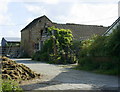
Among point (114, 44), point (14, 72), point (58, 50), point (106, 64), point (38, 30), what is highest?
point (38, 30)

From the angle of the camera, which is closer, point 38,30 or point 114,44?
point 114,44

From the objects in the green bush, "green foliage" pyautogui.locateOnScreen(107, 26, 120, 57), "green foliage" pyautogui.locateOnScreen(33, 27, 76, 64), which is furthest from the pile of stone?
"green foliage" pyautogui.locateOnScreen(33, 27, 76, 64)

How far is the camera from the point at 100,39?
10.9 metres

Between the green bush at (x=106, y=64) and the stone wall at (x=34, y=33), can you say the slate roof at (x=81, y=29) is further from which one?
the green bush at (x=106, y=64)

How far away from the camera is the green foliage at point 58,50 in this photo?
17.9 meters

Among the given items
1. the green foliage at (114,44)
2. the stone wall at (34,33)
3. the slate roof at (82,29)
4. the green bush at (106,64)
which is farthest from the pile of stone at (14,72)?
the stone wall at (34,33)

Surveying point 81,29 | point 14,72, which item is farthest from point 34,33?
point 14,72

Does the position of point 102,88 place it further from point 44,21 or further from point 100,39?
point 44,21

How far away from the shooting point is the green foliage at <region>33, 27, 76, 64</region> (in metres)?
17.9

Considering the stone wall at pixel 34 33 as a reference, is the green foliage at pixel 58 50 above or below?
below

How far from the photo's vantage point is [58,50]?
19.6 meters

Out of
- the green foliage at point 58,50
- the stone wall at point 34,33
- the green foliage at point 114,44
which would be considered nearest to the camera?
the green foliage at point 114,44

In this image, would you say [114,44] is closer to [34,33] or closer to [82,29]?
[82,29]

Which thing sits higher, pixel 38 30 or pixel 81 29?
pixel 38 30
